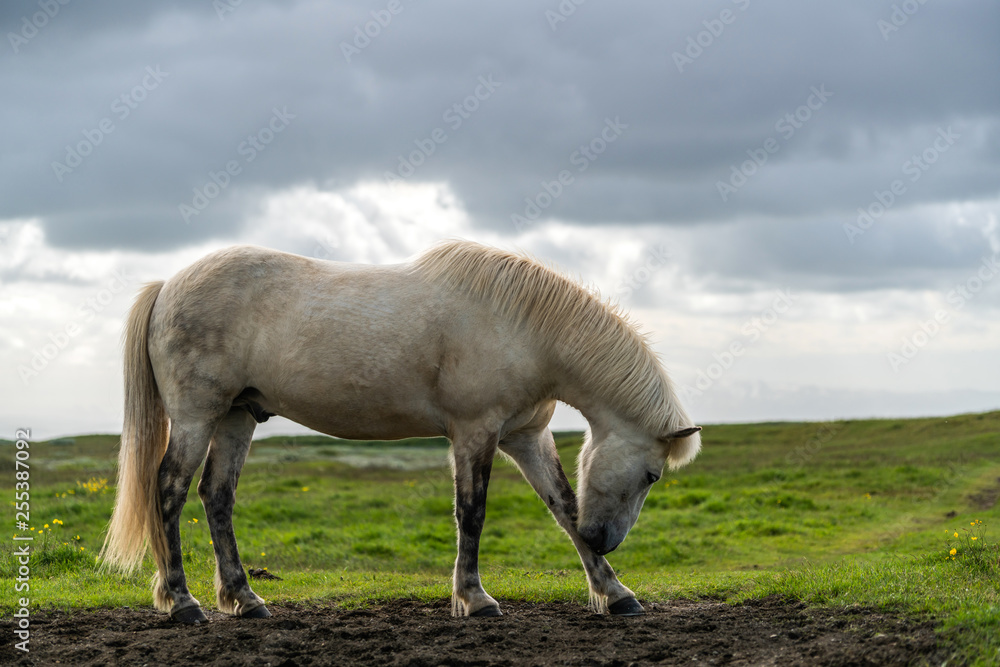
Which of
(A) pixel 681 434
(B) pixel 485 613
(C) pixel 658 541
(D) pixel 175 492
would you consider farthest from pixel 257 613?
(C) pixel 658 541

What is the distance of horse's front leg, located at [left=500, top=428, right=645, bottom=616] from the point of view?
6.47m

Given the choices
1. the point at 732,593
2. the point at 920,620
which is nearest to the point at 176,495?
the point at 732,593

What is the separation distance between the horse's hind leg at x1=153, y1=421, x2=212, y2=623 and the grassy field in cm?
93

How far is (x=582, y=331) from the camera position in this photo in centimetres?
631

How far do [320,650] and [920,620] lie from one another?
3747 millimetres

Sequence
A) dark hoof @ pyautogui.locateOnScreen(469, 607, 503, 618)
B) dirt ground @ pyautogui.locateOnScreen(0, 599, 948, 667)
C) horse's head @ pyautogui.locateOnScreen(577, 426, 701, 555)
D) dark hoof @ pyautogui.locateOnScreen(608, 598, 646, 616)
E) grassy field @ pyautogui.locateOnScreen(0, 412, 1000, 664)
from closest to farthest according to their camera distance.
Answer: dirt ground @ pyautogui.locateOnScreen(0, 599, 948, 667) < dark hoof @ pyautogui.locateOnScreen(469, 607, 503, 618) < horse's head @ pyautogui.locateOnScreen(577, 426, 701, 555) < dark hoof @ pyautogui.locateOnScreen(608, 598, 646, 616) < grassy field @ pyautogui.locateOnScreen(0, 412, 1000, 664)

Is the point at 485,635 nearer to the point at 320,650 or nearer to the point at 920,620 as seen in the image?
the point at 320,650

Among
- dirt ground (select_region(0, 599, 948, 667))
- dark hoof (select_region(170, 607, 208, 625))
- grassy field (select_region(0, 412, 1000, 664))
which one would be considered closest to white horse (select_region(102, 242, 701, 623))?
dark hoof (select_region(170, 607, 208, 625))

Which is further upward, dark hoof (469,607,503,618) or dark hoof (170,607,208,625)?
dark hoof (170,607,208,625)

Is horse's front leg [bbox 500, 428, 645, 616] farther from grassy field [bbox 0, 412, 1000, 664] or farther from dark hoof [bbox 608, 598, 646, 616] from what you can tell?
grassy field [bbox 0, 412, 1000, 664]

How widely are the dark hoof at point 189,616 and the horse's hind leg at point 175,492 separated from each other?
1.9 inches

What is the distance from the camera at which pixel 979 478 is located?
63.2 feet

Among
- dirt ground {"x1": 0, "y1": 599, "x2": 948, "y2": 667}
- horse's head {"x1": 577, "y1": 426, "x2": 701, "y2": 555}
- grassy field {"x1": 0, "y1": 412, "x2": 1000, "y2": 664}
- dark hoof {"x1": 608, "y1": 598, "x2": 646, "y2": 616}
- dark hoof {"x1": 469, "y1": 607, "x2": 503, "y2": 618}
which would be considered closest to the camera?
dirt ground {"x1": 0, "y1": 599, "x2": 948, "y2": 667}

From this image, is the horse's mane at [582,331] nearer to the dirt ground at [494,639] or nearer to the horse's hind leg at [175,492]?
the dirt ground at [494,639]
